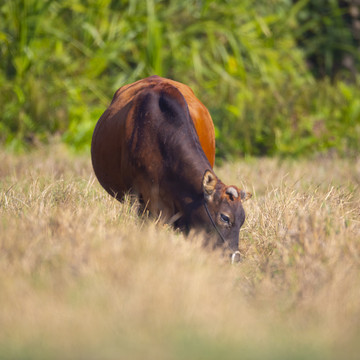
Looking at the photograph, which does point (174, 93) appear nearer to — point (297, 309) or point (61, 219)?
point (61, 219)

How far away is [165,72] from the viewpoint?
11945 millimetres

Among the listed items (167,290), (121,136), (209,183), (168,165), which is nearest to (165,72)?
(121,136)

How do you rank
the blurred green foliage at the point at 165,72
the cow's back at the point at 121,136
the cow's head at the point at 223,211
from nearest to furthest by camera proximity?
the cow's head at the point at 223,211 < the cow's back at the point at 121,136 < the blurred green foliage at the point at 165,72

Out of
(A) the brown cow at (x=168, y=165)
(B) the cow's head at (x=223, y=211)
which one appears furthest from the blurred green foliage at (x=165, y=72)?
(B) the cow's head at (x=223, y=211)

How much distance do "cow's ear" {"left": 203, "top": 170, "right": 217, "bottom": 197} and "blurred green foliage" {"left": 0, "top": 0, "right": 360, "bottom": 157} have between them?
19.0 feet

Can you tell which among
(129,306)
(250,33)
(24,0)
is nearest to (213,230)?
(129,306)

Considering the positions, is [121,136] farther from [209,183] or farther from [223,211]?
[223,211]

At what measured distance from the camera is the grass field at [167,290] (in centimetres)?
294

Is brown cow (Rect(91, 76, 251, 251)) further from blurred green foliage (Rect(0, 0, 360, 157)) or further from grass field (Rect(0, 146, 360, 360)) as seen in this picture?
blurred green foliage (Rect(0, 0, 360, 157))

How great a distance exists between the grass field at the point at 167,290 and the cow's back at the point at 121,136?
57 cm

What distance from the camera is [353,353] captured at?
297 cm

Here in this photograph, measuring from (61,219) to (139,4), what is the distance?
8766mm

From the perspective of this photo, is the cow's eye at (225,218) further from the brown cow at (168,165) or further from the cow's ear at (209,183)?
the cow's ear at (209,183)

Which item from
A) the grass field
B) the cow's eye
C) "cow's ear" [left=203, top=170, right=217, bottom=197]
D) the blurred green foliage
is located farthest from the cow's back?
the blurred green foliage
